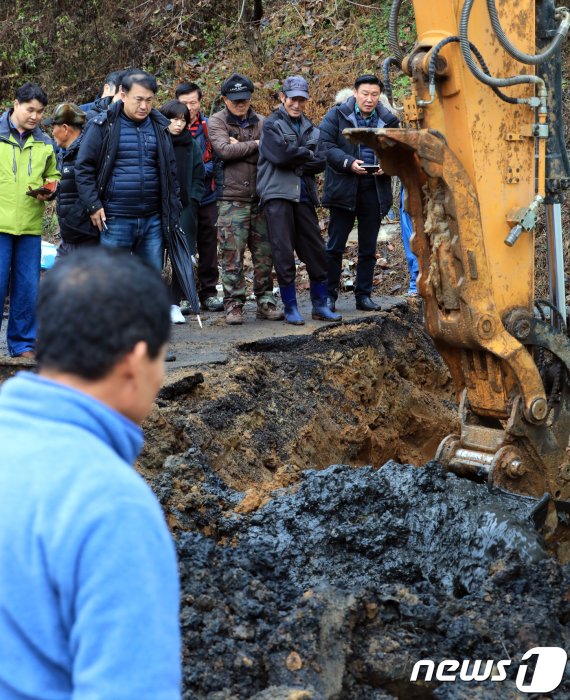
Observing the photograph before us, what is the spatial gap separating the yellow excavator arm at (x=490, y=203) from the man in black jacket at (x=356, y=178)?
352cm

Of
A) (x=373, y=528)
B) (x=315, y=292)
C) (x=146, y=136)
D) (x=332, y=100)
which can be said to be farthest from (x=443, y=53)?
(x=332, y=100)

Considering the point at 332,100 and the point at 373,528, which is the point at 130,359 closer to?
the point at 373,528

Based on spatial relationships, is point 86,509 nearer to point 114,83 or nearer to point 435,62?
point 435,62

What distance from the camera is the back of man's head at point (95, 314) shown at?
65.4 inches

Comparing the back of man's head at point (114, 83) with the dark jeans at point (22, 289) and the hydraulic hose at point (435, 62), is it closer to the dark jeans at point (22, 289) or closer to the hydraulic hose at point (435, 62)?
the dark jeans at point (22, 289)

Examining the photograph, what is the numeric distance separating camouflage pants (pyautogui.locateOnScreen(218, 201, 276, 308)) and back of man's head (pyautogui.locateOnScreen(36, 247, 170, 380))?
7.13m

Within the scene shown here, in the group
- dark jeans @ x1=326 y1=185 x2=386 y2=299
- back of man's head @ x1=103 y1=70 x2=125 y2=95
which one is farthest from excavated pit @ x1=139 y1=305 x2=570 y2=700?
back of man's head @ x1=103 y1=70 x2=125 y2=95

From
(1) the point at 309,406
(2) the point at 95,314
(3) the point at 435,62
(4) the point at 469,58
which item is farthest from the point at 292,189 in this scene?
(2) the point at 95,314

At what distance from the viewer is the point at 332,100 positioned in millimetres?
14461

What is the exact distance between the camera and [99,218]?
24.6 ft

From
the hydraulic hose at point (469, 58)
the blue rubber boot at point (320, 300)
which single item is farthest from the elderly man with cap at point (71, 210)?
the hydraulic hose at point (469, 58)

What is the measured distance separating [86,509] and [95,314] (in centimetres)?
34

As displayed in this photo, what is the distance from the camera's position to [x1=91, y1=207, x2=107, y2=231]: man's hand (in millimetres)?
7473

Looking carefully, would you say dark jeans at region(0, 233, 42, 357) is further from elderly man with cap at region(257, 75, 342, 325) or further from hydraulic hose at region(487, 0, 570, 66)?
hydraulic hose at region(487, 0, 570, 66)
